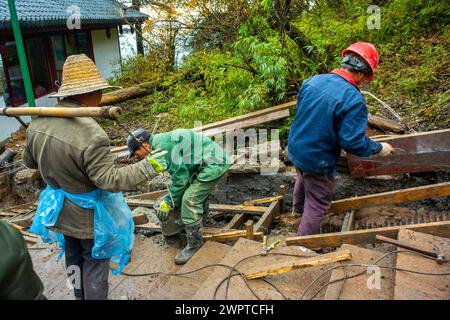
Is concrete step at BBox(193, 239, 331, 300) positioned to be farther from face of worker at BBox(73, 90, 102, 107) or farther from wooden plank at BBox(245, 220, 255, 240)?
face of worker at BBox(73, 90, 102, 107)

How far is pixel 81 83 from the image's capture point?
261cm

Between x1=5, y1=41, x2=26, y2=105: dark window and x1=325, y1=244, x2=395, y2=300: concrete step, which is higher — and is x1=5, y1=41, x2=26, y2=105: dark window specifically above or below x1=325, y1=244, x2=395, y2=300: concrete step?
above

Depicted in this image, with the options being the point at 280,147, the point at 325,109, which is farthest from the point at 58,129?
the point at 280,147

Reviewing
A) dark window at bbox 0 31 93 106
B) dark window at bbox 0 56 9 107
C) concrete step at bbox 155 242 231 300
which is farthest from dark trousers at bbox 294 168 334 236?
dark window at bbox 0 31 93 106

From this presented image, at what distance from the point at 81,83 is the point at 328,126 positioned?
211 centimetres

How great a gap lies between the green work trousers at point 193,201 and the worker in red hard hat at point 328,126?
973mm

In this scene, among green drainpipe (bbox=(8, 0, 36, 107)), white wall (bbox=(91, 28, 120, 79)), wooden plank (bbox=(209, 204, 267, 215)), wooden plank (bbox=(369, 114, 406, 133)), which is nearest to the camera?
wooden plank (bbox=(209, 204, 267, 215))

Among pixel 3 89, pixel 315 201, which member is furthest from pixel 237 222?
pixel 3 89

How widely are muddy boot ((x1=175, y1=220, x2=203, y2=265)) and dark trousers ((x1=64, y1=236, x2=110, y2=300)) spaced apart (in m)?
1.00

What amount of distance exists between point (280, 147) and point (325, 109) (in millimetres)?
2029

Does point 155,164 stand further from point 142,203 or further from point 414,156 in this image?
point 414,156

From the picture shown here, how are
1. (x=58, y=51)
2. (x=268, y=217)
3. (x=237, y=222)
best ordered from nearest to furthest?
(x=268, y=217) → (x=237, y=222) → (x=58, y=51)

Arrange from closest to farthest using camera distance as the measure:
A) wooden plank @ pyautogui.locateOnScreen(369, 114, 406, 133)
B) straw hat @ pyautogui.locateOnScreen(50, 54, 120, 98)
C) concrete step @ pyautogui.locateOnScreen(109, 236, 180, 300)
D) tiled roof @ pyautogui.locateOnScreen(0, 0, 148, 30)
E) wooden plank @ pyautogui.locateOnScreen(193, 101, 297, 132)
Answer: straw hat @ pyautogui.locateOnScreen(50, 54, 120, 98) → concrete step @ pyautogui.locateOnScreen(109, 236, 180, 300) → wooden plank @ pyautogui.locateOnScreen(369, 114, 406, 133) → wooden plank @ pyautogui.locateOnScreen(193, 101, 297, 132) → tiled roof @ pyautogui.locateOnScreen(0, 0, 148, 30)

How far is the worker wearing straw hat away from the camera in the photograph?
8.01ft
